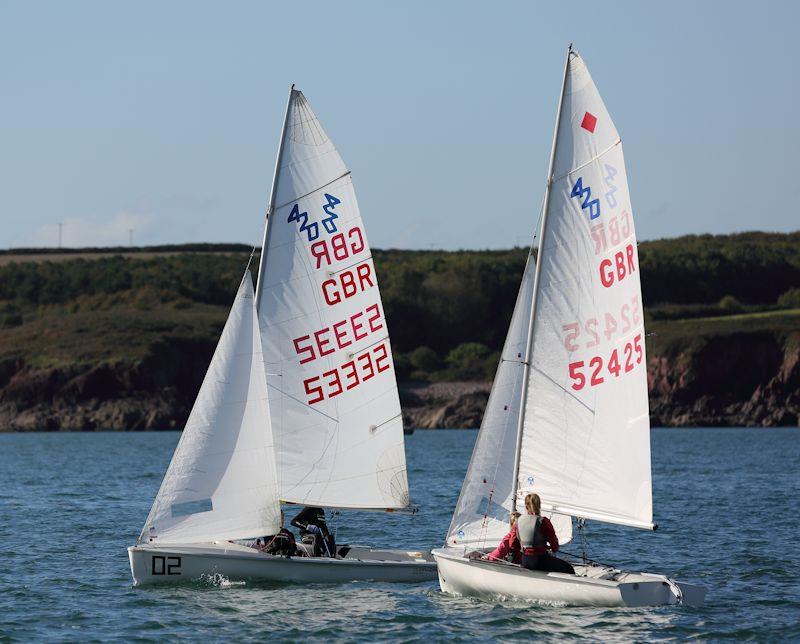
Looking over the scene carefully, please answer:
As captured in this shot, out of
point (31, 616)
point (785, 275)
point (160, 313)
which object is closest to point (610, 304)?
point (31, 616)

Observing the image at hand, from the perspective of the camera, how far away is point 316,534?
24109mm

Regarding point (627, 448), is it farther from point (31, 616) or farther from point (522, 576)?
point (31, 616)

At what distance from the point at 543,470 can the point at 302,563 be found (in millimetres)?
4454

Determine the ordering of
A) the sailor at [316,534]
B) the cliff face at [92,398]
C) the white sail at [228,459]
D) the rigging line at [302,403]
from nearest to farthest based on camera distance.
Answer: the white sail at [228,459] → the sailor at [316,534] → the rigging line at [302,403] → the cliff face at [92,398]

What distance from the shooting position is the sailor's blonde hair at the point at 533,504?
20.3 meters

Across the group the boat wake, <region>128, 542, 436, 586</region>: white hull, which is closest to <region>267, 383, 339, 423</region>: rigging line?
<region>128, 542, 436, 586</region>: white hull

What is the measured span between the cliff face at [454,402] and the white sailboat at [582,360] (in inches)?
3441

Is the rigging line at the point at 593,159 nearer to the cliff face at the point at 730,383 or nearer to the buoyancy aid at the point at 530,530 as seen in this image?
the buoyancy aid at the point at 530,530

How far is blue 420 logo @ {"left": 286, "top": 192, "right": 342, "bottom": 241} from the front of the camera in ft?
79.9

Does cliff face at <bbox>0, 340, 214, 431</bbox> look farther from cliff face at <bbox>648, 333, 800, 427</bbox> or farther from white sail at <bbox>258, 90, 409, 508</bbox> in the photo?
white sail at <bbox>258, 90, 409, 508</bbox>

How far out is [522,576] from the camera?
66.9 ft

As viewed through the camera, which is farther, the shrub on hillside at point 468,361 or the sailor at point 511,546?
the shrub on hillside at point 468,361

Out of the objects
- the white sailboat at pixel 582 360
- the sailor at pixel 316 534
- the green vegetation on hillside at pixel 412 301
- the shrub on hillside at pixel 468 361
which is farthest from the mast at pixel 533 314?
the shrub on hillside at pixel 468 361

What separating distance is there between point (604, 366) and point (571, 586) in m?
3.33
